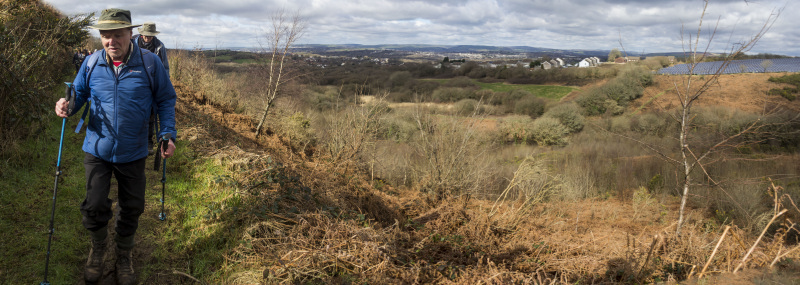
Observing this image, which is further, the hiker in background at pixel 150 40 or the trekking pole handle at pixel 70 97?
the hiker in background at pixel 150 40

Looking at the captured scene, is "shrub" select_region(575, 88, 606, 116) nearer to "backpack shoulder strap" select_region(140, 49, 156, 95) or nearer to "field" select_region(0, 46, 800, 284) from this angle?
"field" select_region(0, 46, 800, 284)

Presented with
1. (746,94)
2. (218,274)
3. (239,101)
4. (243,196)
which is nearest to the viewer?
(218,274)

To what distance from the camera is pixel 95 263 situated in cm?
279

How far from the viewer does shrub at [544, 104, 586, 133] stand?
3133cm

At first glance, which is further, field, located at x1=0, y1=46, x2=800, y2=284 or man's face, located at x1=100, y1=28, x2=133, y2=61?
field, located at x1=0, y1=46, x2=800, y2=284

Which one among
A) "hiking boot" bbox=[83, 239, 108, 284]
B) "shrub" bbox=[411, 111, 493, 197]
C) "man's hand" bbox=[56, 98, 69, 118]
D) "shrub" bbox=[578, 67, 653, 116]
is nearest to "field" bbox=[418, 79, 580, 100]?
"shrub" bbox=[578, 67, 653, 116]

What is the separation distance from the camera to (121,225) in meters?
2.82

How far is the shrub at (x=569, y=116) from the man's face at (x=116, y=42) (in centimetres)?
3218

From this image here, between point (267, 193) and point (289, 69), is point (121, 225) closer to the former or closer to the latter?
point (267, 193)

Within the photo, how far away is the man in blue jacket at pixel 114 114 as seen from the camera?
2527mm

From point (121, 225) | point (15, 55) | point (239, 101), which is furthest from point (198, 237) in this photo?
point (239, 101)

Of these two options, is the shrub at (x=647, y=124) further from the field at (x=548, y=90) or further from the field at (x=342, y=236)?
the field at (x=342, y=236)

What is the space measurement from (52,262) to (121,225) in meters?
0.74

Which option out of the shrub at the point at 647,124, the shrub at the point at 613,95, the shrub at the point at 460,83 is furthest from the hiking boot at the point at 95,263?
the shrub at the point at 460,83
